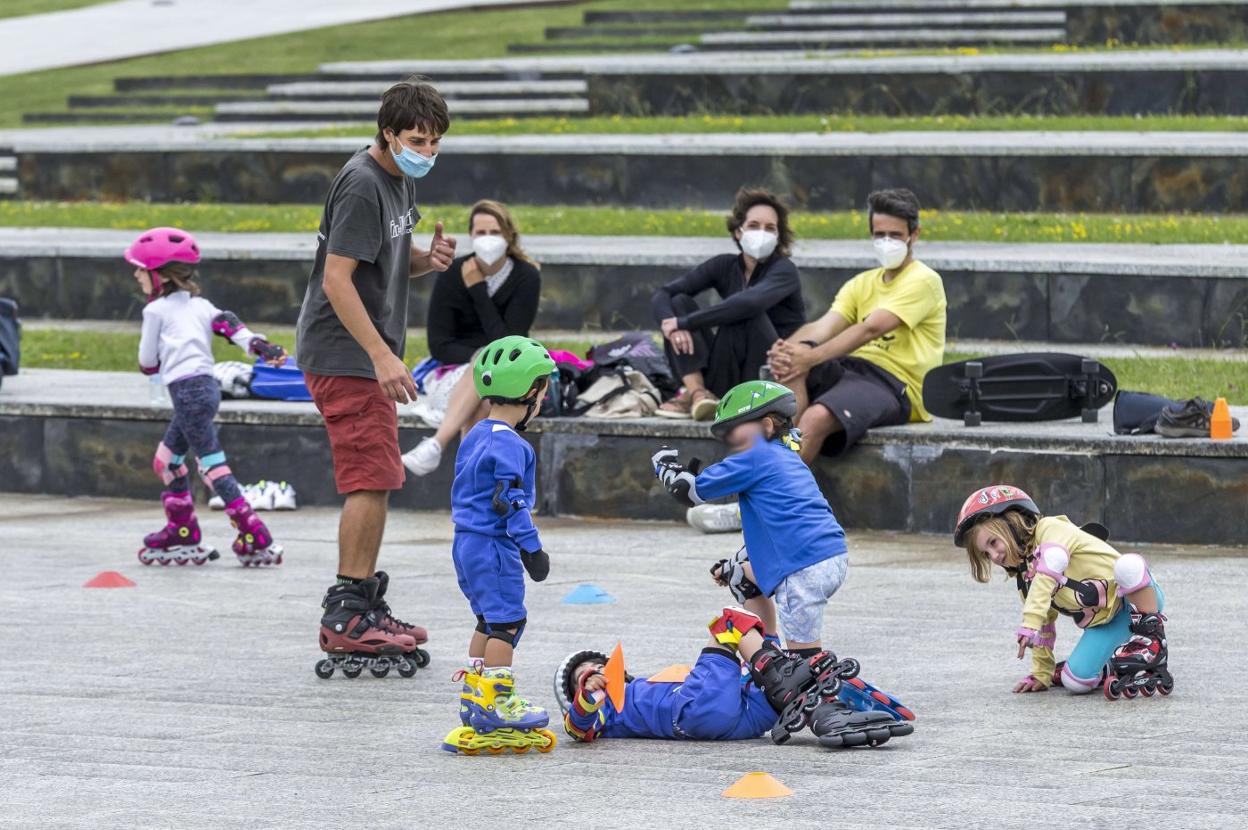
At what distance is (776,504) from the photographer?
20.0 feet

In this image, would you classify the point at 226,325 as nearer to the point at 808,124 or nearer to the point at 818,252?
the point at 818,252

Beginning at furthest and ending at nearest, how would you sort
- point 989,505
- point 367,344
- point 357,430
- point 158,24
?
point 158,24 → point 357,430 → point 367,344 → point 989,505

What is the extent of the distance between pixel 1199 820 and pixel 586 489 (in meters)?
5.94

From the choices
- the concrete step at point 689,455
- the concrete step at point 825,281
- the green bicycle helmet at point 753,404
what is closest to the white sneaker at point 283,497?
the concrete step at point 689,455

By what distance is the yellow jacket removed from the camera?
6.15 meters

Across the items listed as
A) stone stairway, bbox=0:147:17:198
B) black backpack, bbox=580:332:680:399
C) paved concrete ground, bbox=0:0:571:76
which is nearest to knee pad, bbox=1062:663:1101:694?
black backpack, bbox=580:332:680:399

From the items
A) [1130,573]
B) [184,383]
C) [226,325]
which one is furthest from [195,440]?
[1130,573]

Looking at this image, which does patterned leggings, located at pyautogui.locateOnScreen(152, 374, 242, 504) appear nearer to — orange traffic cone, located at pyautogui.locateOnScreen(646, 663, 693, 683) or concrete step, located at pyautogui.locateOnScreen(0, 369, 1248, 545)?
concrete step, located at pyautogui.locateOnScreen(0, 369, 1248, 545)

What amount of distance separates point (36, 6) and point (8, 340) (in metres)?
23.9

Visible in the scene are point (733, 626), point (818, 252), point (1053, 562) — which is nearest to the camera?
point (733, 626)

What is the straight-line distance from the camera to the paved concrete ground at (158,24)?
92.6ft

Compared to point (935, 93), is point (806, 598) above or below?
below

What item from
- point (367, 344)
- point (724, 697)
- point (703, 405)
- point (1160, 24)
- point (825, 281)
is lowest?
point (724, 697)

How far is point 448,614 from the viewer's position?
7.89m
